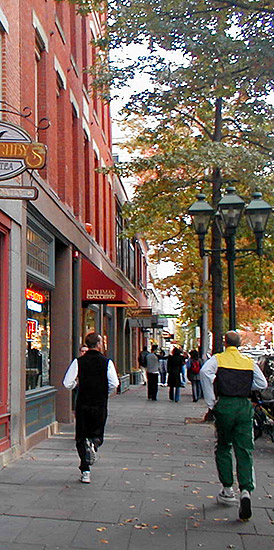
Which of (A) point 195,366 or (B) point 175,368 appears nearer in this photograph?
(B) point 175,368

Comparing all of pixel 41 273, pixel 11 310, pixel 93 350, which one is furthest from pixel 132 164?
pixel 93 350

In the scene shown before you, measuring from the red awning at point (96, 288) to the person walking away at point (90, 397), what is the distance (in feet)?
28.7

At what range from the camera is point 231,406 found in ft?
22.8

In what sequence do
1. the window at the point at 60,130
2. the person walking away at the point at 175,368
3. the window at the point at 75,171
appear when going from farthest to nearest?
the person walking away at the point at 175,368, the window at the point at 75,171, the window at the point at 60,130

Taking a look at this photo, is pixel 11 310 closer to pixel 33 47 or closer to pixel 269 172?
pixel 33 47

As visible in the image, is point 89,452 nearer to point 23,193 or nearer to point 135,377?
point 23,193

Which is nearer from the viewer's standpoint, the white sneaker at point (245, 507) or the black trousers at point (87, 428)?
the white sneaker at point (245, 507)

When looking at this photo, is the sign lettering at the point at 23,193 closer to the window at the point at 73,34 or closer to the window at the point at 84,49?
the window at the point at 73,34

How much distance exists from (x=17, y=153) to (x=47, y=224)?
228 inches

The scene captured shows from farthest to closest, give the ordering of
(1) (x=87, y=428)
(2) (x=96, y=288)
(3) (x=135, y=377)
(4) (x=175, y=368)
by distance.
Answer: (3) (x=135, y=377), (4) (x=175, y=368), (2) (x=96, y=288), (1) (x=87, y=428)

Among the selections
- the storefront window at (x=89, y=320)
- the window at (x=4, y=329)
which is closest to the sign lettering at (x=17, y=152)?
the window at (x=4, y=329)

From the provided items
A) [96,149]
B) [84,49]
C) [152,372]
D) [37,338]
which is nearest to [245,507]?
[37,338]

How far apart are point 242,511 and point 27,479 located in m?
3.06

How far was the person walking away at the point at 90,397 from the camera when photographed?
8289mm
